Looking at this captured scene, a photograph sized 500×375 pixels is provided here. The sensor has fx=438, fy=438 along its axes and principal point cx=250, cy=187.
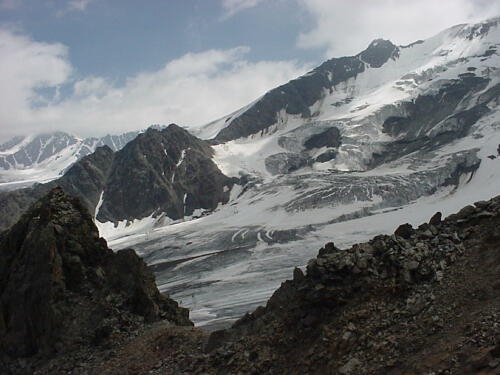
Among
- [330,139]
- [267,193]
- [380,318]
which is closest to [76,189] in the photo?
[267,193]

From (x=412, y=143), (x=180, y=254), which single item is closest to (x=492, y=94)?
(x=412, y=143)

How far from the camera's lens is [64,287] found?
682 inches

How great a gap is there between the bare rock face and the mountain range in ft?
83.7

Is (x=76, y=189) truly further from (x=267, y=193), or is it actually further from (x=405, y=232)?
(x=405, y=232)

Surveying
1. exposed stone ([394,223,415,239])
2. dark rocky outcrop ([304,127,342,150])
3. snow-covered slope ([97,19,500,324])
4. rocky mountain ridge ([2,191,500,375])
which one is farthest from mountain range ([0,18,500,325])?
exposed stone ([394,223,415,239])

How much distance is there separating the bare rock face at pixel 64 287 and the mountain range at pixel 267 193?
83.7ft

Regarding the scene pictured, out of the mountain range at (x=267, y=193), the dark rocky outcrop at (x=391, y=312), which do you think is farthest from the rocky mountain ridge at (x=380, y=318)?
the mountain range at (x=267, y=193)

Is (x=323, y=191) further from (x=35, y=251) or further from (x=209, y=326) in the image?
(x=35, y=251)

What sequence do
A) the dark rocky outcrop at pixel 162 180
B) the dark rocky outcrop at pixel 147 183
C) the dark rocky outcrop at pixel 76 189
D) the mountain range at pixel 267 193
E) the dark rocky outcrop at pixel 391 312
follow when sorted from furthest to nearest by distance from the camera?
the dark rocky outcrop at pixel 162 180
the dark rocky outcrop at pixel 147 183
the dark rocky outcrop at pixel 76 189
the mountain range at pixel 267 193
the dark rocky outcrop at pixel 391 312

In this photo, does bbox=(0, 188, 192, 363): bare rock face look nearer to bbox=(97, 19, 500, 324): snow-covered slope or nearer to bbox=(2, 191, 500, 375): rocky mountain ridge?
bbox=(2, 191, 500, 375): rocky mountain ridge

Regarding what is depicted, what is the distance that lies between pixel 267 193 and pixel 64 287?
135491mm

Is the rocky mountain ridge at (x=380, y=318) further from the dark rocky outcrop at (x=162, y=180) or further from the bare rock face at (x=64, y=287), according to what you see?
the dark rocky outcrop at (x=162, y=180)

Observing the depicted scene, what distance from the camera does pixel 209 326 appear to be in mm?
41031

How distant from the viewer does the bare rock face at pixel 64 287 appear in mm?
16141
